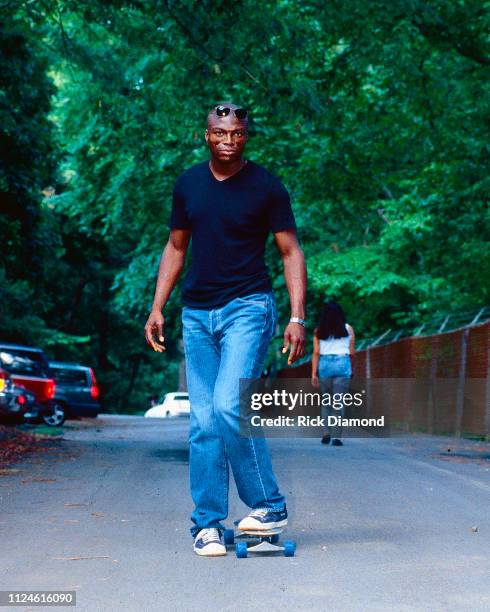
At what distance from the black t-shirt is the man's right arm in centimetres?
20

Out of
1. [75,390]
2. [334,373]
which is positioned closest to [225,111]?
[334,373]

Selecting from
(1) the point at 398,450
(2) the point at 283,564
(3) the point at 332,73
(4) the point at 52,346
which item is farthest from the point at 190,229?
(4) the point at 52,346

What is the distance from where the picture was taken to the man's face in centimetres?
613

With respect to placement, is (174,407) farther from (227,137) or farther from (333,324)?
(227,137)

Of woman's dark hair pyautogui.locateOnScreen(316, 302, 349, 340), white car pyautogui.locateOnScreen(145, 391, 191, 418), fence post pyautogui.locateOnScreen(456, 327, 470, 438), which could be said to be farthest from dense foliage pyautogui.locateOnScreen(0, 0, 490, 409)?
white car pyautogui.locateOnScreen(145, 391, 191, 418)

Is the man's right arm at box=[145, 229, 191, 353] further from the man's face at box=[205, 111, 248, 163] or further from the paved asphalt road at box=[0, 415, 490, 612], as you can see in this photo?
the paved asphalt road at box=[0, 415, 490, 612]

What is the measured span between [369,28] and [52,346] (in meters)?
34.7

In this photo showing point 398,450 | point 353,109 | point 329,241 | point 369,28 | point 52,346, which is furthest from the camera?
point 52,346

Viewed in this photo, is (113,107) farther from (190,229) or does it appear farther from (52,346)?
(52,346)

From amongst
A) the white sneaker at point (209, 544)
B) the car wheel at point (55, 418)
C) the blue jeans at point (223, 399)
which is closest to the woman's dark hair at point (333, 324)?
the blue jeans at point (223, 399)

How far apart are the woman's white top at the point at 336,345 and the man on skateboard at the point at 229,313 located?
867 cm

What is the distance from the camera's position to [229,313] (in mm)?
6086

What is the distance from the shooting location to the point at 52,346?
52.6 meters

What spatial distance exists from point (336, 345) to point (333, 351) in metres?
0.10
